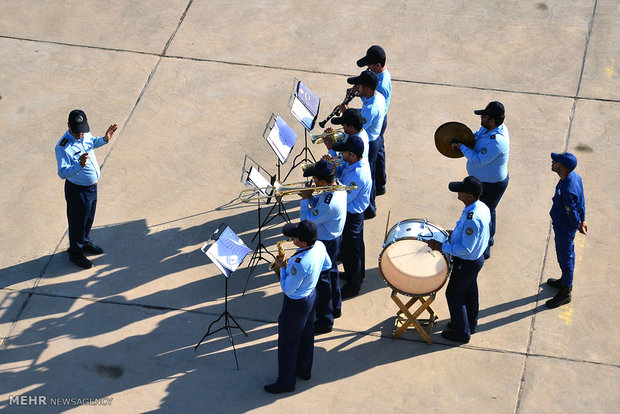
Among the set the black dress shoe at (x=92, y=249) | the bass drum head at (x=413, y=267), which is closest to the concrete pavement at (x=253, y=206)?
the black dress shoe at (x=92, y=249)

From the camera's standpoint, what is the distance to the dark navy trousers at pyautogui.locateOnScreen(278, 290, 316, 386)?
7.86 m

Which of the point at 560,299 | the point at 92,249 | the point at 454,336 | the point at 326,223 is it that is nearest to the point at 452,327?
the point at 454,336

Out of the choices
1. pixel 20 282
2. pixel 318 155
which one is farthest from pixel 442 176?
pixel 20 282

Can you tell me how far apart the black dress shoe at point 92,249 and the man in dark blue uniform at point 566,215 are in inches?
212

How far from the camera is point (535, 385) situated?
8539 millimetres

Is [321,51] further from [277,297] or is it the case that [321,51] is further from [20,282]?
[20,282]

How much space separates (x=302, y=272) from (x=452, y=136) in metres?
2.89

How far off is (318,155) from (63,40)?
5.03m

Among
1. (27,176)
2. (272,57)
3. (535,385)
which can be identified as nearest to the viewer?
(535,385)

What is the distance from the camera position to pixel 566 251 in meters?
9.11

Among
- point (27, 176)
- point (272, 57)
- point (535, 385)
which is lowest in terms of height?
point (535, 385)

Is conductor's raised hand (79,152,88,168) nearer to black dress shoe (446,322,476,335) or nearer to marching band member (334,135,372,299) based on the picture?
marching band member (334,135,372,299)

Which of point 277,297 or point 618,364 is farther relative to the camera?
point 277,297

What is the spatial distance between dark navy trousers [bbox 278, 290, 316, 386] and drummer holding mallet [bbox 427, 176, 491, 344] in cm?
152
